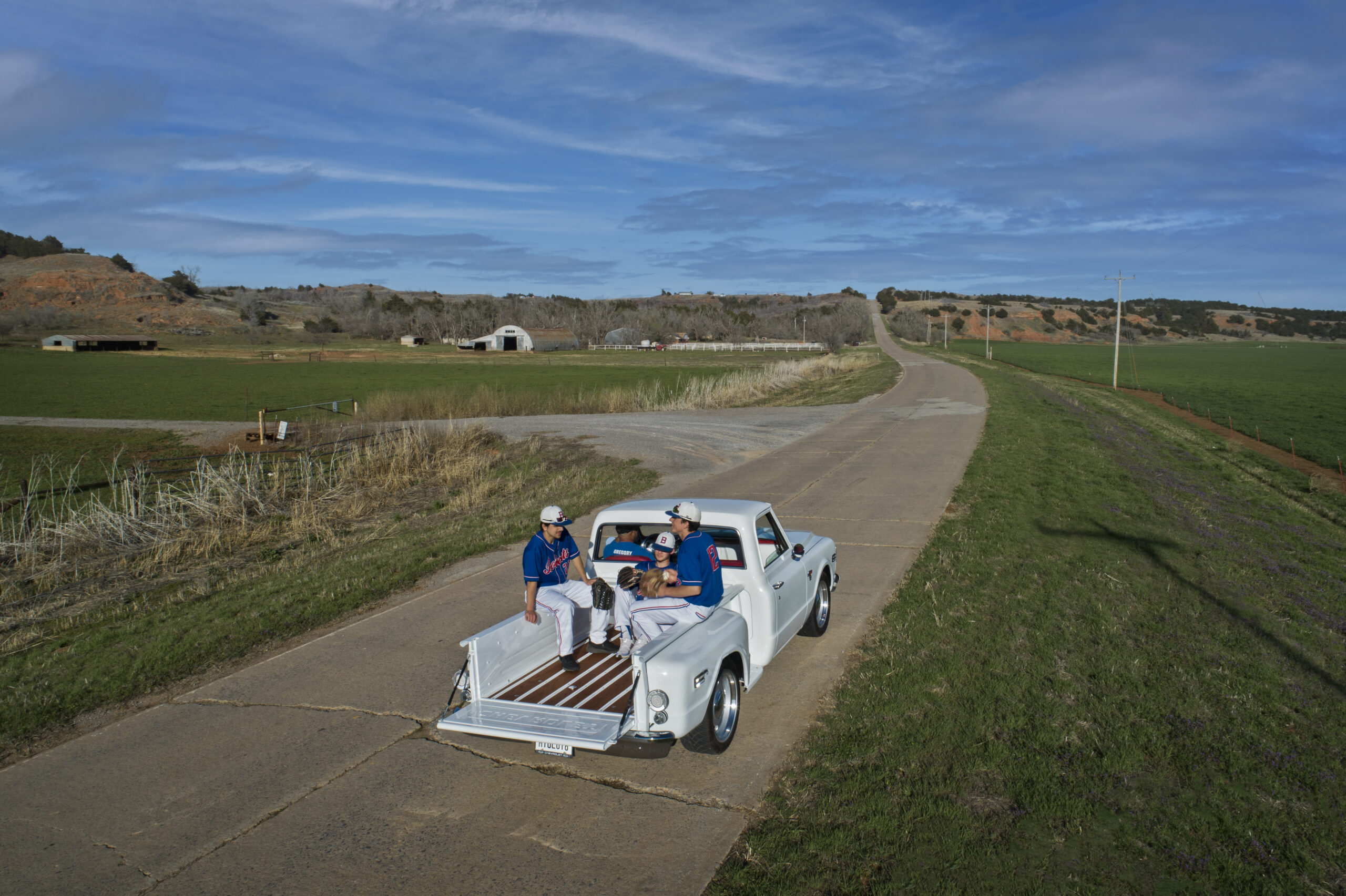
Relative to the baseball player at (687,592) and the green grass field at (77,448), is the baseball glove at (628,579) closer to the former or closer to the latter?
the baseball player at (687,592)

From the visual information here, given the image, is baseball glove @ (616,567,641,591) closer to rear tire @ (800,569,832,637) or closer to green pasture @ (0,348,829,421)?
rear tire @ (800,569,832,637)

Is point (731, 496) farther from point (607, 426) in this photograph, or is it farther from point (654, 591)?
point (607, 426)

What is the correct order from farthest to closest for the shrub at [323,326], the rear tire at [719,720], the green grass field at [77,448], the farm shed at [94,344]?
the shrub at [323,326], the farm shed at [94,344], the green grass field at [77,448], the rear tire at [719,720]

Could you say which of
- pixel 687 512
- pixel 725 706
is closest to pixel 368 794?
pixel 725 706

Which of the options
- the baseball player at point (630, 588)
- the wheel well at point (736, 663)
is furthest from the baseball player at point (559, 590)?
the wheel well at point (736, 663)

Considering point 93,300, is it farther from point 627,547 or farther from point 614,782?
point 614,782

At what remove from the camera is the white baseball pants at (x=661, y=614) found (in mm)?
6000

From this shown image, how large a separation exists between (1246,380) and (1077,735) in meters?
68.1

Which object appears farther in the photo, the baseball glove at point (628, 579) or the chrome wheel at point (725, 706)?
the baseball glove at point (628, 579)

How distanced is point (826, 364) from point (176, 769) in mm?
58656

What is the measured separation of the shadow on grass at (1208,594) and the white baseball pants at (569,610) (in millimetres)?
6233

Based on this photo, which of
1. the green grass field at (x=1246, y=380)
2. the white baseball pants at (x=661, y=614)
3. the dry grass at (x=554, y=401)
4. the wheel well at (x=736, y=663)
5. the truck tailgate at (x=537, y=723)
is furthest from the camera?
the dry grass at (x=554, y=401)

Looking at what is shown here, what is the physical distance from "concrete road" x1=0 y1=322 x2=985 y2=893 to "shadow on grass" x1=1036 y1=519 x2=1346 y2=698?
3.98m

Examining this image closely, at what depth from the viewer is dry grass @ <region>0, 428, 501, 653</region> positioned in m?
11.3
